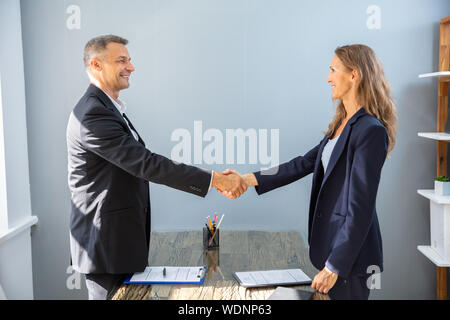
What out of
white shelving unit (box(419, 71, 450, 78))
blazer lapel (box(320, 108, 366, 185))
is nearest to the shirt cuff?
blazer lapel (box(320, 108, 366, 185))

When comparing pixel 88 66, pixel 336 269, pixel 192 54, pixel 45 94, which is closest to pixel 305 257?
pixel 336 269

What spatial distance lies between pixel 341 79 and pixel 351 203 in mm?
543

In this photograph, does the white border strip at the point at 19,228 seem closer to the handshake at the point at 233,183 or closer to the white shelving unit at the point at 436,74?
the handshake at the point at 233,183

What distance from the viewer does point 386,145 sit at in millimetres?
1845

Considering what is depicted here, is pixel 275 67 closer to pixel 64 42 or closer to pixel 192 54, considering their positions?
pixel 192 54

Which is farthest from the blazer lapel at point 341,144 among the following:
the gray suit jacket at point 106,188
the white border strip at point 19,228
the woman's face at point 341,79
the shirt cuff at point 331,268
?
the white border strip at point 19,228

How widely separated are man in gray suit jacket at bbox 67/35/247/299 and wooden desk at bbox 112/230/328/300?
0.20 meters

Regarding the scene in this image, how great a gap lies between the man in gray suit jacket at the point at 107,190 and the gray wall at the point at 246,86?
3.34 ft

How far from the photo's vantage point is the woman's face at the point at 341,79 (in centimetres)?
203

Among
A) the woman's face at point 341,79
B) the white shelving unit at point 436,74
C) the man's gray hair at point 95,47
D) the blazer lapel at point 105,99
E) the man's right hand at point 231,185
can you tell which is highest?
the man's gray hair at point 95,47

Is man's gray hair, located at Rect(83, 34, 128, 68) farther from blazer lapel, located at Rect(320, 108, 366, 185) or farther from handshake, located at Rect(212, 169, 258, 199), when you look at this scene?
blazer lapel, located at Rect(320, 108, 366, 185)
